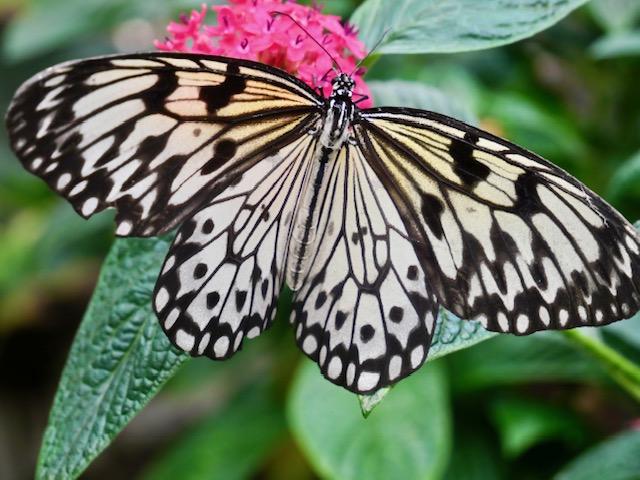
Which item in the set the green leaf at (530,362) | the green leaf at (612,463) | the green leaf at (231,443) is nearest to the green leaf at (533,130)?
the green leaf at (530,362)

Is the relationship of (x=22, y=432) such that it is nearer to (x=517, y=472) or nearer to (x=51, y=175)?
(x=517, y=472)

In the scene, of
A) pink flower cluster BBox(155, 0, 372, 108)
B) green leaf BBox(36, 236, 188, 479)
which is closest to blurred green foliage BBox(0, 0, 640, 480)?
green leaf BBox(36, 236, 188, 479)

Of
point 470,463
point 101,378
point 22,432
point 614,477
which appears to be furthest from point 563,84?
point 22,432

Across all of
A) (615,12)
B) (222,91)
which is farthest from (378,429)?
(615,12)

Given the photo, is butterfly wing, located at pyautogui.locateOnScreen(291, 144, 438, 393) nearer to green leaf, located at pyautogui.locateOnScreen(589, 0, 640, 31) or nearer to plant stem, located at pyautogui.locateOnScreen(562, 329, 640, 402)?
plant stem, located at pyautogui.locateOnScreen(562, 329, 640, 402)

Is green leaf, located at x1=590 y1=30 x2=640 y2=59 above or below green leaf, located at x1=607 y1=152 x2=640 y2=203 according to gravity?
above
